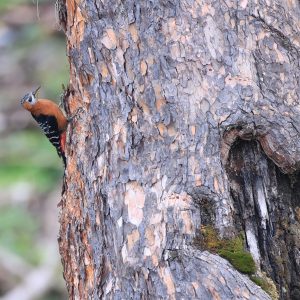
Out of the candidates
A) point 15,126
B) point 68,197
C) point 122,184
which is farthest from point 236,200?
point 15,126

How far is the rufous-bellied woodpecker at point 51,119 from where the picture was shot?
5.12 metres

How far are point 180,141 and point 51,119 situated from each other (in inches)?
64.5

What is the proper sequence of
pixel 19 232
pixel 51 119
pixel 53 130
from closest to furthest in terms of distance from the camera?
pixel 53 130, pixel 51 119, pixel 19 232

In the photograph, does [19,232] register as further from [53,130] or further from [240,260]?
[240,260]

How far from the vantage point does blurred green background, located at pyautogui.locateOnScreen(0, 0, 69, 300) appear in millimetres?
8477

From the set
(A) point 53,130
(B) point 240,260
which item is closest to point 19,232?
(A) point 53,130

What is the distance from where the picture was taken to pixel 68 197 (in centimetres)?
457

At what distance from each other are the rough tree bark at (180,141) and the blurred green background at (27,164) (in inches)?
78.6

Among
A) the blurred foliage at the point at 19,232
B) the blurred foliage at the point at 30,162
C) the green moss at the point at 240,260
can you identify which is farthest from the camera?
the blurred foliage at the point at 30,162

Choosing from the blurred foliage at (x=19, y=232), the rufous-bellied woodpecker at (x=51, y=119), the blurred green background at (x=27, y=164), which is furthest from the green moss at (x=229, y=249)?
the blurred foliage at (x=19, y=232)

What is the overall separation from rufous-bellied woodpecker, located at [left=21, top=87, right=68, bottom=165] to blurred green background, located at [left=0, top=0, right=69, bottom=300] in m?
0.40

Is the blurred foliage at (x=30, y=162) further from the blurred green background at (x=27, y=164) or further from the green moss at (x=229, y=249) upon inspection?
the green moss at (x=229, y=249)

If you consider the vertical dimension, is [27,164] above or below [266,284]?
above

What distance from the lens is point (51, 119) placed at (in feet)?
18.4
